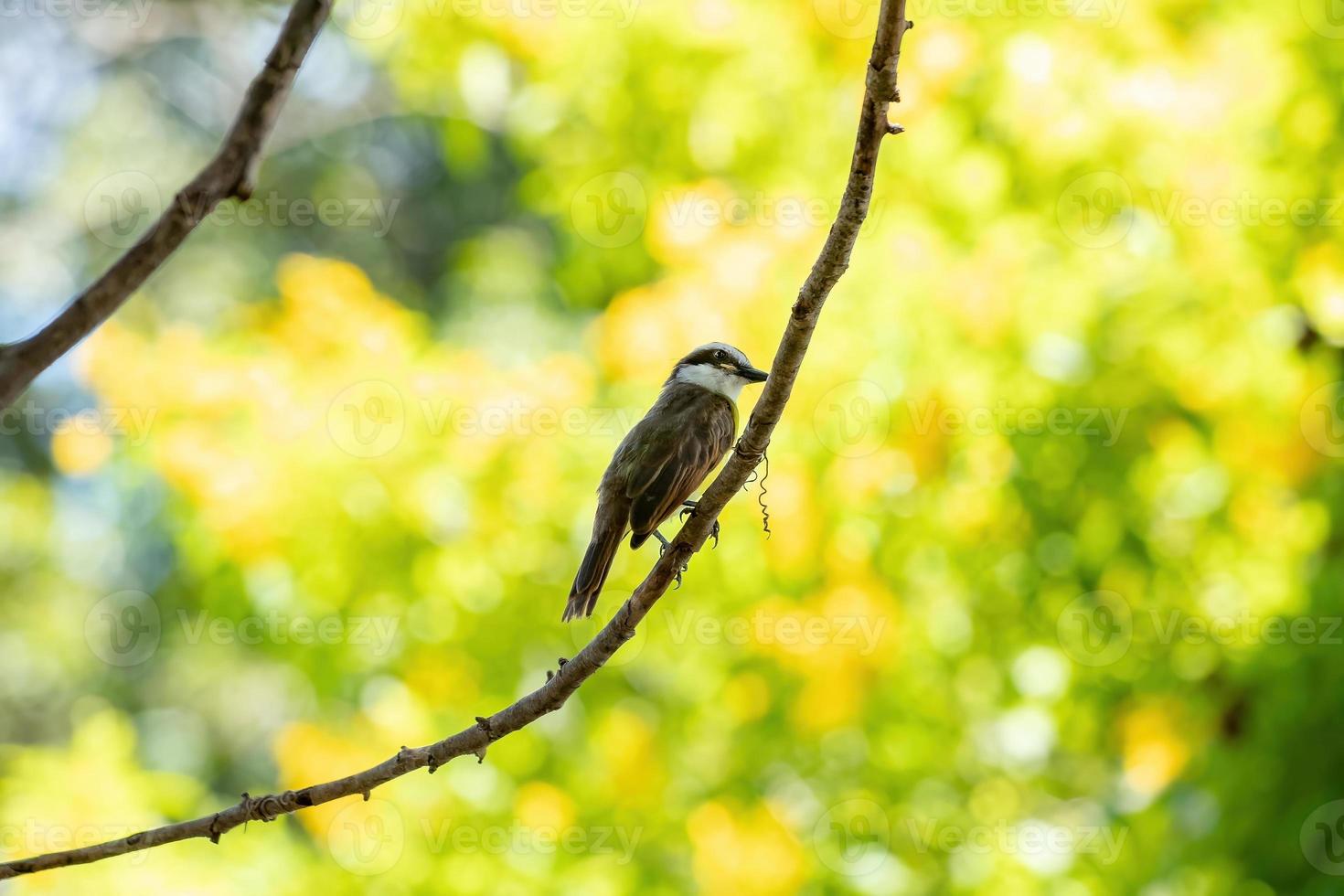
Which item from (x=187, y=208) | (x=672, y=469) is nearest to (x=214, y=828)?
(x=187, y=208)

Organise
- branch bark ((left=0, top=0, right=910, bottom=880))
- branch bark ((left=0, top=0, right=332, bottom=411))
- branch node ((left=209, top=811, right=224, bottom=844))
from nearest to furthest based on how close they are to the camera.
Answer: branch bark ((left=0, top=0, right=332, bottom=411)) → branch bark ((left=0, top=0, right=910, bottom=880)) → branch node ((left=209, top=811, right=224, bottom=844))

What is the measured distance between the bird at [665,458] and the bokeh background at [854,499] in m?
0.32

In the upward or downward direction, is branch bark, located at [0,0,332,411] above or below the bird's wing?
below

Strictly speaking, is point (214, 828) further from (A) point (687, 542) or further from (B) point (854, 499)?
(B) point (854, 499)

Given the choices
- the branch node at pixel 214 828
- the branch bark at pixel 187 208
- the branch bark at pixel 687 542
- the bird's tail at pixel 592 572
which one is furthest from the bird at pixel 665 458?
the branch bark at pixel 187 208

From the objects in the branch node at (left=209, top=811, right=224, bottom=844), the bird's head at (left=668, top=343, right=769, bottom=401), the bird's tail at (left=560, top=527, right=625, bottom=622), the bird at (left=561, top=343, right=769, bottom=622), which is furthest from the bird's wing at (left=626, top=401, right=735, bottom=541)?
the branch node at (left=209, top=811, right=224, bottom=844)

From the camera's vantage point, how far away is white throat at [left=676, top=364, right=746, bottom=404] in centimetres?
495

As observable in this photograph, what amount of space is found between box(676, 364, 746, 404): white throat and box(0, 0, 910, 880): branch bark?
2223mm

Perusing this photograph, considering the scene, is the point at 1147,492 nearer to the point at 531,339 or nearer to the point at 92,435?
the point at 531,339

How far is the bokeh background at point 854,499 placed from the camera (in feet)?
16.2

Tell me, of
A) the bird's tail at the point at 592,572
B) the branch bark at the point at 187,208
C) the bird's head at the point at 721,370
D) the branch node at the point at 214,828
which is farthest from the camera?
the bird's head at the point at 721,370

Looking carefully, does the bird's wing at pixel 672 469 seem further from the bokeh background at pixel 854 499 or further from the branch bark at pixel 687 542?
the branch bark at pixel 687 542

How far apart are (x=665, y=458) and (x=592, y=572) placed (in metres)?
0.52

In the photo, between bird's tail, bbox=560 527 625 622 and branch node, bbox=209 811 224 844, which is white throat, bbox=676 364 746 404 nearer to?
bird's tail, bbox=560 527 625 622
